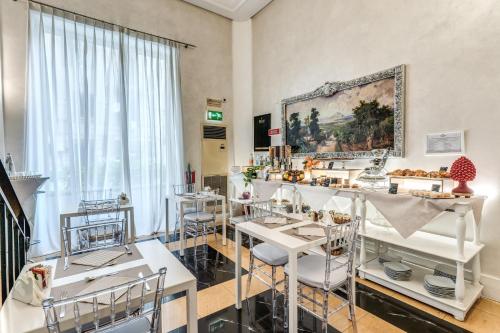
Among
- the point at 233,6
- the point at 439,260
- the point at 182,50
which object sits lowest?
the point at 439,260

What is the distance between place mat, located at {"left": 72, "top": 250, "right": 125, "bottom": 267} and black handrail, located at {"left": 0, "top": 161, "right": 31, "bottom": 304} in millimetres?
293

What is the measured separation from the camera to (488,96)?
2.33m

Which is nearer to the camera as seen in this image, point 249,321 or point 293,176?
point 249,321

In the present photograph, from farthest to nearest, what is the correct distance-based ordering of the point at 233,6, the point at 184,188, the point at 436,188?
the point at 233,6, the point at 184,188, the point at 436,188

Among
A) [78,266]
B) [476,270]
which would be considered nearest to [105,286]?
[78,266]

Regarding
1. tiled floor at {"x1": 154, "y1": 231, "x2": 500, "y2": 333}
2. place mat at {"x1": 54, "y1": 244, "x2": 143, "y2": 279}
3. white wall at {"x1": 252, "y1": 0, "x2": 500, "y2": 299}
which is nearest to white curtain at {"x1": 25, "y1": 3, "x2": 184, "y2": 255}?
tiled floor at {"x1": 154, "y1": 231, "x2": 500, "y2": 333}

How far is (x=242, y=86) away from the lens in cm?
530

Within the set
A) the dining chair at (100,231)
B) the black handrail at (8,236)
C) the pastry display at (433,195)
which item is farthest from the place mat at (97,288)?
the pastry display at (433,195)

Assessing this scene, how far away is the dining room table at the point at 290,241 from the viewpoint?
5.52ft

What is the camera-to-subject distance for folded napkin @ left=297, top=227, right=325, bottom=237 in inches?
75.9

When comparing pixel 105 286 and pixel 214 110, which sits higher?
pixel 214 110

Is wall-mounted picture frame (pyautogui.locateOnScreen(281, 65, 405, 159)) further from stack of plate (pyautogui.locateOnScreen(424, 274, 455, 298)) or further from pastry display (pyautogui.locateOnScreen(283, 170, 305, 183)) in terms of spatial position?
stack of plate (pyautogui.locateOnScreen(424, 274, 455, 298))

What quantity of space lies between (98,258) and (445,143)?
325 centimetres

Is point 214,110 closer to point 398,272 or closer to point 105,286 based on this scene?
point 398,272
